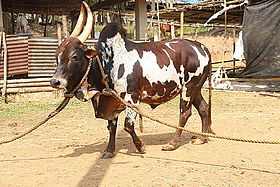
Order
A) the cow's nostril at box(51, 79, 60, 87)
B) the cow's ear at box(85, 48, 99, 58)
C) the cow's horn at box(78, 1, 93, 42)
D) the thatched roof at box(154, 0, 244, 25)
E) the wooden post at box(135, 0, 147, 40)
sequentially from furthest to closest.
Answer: the thatched roof at box(154, 0, 244, 25) < the wooden post at box(135, 0, 147, 40) < the cow's horn at box(78, 1, 93, 42) < the cow's ear at box(85, 48, 99, 58) < the cow's nostril at box(51, 79, 60, 87)

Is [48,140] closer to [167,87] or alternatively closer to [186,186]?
[167,87]

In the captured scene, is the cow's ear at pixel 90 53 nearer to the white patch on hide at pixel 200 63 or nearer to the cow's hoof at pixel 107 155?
the cow's hoof at pixel 107 155

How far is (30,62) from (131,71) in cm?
695

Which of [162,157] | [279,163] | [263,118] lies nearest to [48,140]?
[162,157]

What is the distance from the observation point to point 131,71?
16.3 feet

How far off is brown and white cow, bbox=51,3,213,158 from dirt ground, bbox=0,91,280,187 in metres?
0.46

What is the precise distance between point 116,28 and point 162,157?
191 cm

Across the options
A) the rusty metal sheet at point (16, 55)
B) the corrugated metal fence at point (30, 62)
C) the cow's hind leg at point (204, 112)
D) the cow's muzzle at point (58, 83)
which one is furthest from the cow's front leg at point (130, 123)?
the rusty metal sheet at point (16, 55)

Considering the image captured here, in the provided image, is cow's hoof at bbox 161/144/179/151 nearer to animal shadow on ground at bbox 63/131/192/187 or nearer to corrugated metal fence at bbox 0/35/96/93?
animal shadow on ground at bbox 63/131/192/187

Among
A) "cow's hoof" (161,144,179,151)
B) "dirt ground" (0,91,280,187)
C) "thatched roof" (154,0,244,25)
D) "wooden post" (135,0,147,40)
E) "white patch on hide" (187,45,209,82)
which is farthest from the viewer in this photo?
"thatched roof" (154,0,244,25)

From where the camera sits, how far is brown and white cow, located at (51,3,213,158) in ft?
14.8

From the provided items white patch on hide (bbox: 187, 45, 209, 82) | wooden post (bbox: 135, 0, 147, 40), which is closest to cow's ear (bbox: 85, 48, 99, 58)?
white patch on hide (bbox: 187, 45, 209, 82)

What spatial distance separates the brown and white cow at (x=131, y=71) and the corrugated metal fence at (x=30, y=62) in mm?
6291

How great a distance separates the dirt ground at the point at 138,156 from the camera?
160 inches
